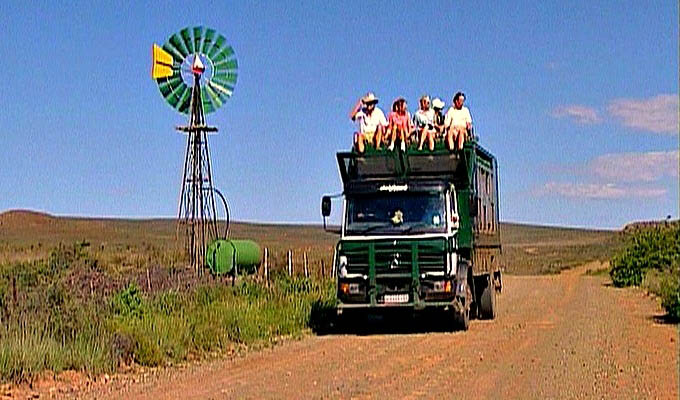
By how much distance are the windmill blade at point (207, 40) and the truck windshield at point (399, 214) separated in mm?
21126

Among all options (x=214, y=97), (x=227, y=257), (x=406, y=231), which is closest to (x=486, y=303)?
(x=406, y=231)

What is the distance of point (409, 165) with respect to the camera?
21578mm

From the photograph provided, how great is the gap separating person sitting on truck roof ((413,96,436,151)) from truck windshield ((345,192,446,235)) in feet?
3.91

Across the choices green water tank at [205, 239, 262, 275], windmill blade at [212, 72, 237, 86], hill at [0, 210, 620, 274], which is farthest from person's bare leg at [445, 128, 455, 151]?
hill at [0, 210, 620, 274]

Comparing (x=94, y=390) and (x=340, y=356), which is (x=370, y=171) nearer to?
(x=340, y=356)

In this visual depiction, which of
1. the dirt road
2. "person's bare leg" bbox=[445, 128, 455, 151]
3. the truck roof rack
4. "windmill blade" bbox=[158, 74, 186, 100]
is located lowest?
the dirt road

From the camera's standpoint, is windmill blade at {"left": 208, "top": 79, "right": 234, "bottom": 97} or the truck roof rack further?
windmill blade at {"left": 208, "top": 79, "right": 234, "bottom": 97}

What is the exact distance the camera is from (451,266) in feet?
67.7

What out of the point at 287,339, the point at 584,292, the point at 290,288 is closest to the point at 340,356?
the point at 287,339

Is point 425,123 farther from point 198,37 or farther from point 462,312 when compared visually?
point 198,37

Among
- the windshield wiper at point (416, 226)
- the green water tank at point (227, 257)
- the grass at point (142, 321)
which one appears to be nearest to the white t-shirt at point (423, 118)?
the windshield wiper at point (416, 226)

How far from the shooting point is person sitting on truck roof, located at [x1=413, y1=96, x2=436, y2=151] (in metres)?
21.5

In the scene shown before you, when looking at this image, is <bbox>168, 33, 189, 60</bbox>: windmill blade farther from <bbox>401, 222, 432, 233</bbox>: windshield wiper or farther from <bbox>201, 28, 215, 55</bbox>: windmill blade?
<bbox>401, 222, 432, 233</bbox>: windshield wiper

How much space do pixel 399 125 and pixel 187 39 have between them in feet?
68.4
